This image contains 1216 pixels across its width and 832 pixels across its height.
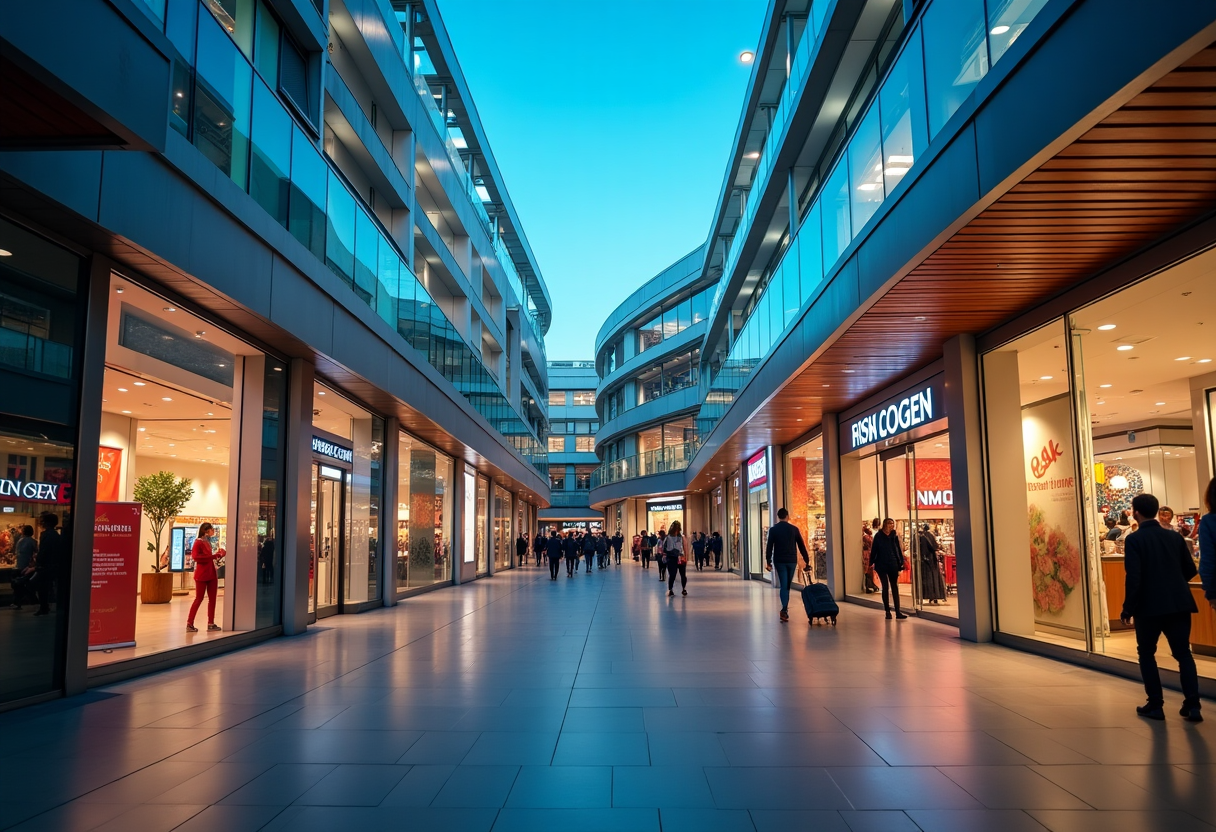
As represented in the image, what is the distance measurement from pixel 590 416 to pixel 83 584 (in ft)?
240

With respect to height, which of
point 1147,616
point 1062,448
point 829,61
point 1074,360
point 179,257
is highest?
point 829,61

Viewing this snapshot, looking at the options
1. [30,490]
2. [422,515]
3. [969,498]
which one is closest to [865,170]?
[969,498]

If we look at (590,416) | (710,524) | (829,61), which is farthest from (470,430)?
(590,416)

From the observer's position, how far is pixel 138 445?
19.9m

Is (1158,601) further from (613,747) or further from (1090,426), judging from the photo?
(613,747)

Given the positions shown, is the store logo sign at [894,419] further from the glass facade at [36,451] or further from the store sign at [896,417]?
the glass facade at [36,451]

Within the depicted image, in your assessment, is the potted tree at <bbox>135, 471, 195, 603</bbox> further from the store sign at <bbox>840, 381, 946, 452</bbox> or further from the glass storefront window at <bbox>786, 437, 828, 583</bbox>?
the store sign at <bbox>840, 381, 946, 452</bbox>

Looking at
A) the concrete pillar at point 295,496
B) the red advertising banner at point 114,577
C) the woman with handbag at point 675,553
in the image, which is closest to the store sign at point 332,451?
the concrete pillar at point 295,496

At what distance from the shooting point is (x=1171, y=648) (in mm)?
6402

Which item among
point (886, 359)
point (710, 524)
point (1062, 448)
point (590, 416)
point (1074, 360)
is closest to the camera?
point (1074, 360)

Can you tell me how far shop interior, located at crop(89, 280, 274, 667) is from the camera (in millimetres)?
9734

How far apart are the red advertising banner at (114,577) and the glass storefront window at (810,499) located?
13389mm

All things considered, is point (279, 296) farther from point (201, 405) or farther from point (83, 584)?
point (201, 405)

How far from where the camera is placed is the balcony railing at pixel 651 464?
128 ft
